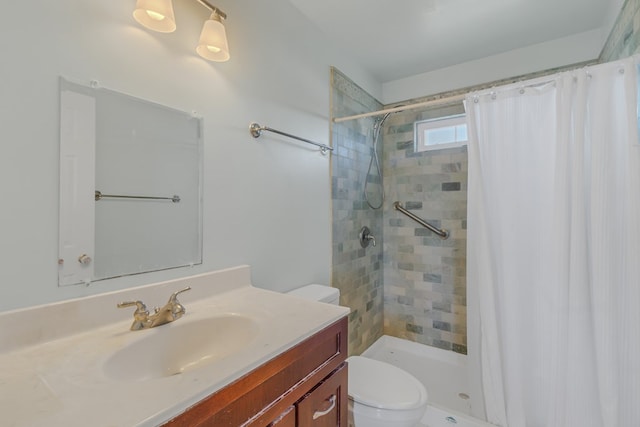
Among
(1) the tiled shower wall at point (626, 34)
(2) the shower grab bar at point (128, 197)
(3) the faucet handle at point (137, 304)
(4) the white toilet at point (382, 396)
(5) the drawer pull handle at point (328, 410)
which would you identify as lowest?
(4) the white toilet at point (382, 396)

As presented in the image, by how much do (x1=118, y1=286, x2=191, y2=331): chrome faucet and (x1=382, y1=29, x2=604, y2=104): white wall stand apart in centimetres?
255

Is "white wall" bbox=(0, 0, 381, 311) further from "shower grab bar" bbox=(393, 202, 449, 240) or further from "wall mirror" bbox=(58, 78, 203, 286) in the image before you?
"shower grab bar" bbox=(393, 202, 449, 240)

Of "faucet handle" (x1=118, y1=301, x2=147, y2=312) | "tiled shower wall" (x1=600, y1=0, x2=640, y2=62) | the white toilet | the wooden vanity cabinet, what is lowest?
the white toilet

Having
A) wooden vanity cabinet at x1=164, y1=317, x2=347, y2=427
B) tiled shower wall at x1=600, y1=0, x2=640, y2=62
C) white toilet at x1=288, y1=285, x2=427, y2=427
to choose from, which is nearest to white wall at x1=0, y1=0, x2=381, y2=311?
white toilet at x1=288, y1=285, x2=427, y2=427

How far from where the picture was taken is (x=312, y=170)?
187 centimetres

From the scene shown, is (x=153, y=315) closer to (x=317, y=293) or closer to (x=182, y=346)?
(x=182, y=346)

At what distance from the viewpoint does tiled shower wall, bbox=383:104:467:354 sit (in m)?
2.43

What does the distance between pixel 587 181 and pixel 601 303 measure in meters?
0.55

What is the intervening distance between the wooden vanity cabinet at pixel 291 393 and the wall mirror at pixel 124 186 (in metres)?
0.62

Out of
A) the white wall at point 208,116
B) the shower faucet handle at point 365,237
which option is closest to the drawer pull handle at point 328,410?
the white wall at point 208,116

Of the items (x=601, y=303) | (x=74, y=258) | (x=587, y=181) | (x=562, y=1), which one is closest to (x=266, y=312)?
(x=74, y=258)

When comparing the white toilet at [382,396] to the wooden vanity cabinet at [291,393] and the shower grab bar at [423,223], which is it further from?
the shower grab bar at [423,223]

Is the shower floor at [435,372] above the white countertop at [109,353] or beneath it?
beneath

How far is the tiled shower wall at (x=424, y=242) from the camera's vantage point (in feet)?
7.98
